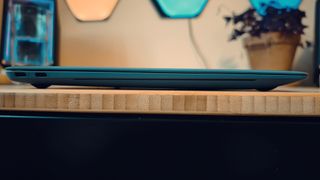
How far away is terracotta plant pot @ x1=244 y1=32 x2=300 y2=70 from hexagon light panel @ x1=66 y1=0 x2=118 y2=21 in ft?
1.32

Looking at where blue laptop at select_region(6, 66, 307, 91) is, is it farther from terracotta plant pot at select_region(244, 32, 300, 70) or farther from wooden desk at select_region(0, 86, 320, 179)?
terracotta plant pot at select_region(244, 32, 300, 70)

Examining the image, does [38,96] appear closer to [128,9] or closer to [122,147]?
[122,147]

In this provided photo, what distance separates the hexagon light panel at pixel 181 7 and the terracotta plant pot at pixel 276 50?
0.65 ft

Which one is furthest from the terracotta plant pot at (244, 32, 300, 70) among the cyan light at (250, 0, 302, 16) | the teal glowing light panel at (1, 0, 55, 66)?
the teal glowing light panel at (1, 0, 55, 66)

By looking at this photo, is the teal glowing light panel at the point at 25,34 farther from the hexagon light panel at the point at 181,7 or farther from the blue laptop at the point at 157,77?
the blue laptop at the point at 157,77

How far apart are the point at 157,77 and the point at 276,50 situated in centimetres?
41

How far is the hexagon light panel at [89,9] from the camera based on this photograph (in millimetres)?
931

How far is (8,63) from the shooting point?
2.86ft

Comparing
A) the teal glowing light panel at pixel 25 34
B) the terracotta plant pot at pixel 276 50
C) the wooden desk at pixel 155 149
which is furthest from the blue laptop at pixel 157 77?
the teal glowing light panel at pixel 25 34

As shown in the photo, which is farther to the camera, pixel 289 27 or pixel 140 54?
pixel 140 54

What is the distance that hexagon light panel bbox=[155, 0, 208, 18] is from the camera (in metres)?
0.91

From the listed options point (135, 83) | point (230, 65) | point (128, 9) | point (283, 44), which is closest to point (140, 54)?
point (128, 9)

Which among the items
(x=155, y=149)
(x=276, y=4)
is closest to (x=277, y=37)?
(x=276, y=4)

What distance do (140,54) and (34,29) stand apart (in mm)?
269
